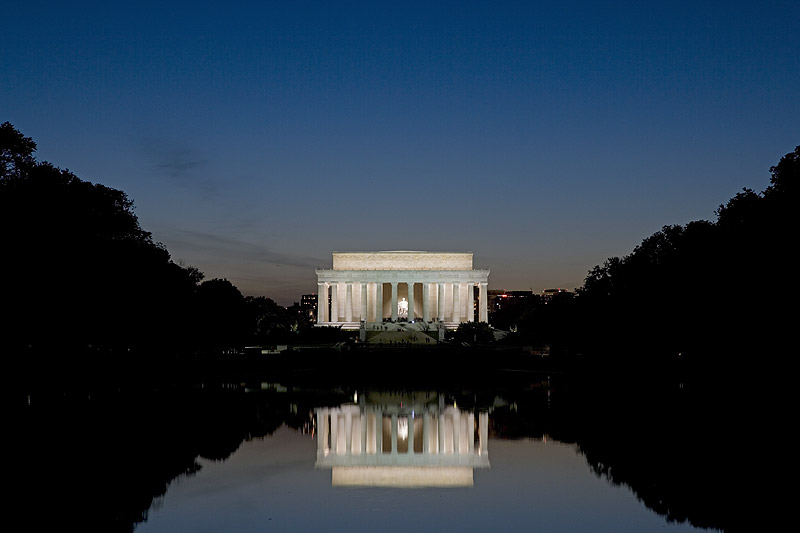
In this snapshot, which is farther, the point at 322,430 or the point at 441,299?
the point at 441,299

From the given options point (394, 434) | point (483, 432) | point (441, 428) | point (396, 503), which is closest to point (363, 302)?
point (441, 428)

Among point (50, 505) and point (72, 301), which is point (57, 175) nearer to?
point (72, 301)

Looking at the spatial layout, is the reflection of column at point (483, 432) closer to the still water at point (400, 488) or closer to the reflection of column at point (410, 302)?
the still water at point (400, 488)

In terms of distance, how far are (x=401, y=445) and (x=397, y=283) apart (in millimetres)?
96850

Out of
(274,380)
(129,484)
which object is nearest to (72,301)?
(274,380)

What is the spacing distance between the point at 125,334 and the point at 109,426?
23459 mm

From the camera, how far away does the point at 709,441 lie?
2062cm

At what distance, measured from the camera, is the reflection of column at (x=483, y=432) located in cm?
2014

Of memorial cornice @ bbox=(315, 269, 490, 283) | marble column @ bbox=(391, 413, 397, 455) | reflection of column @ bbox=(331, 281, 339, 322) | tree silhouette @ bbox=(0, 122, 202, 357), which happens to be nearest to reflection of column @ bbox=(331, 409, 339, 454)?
marble column @ bbox=(391, 413, 397, 455)

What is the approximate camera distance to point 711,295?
126 feet

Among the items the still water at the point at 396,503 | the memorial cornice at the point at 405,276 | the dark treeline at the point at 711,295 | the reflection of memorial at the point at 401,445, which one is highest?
the memorial cornice at the point at 405,276

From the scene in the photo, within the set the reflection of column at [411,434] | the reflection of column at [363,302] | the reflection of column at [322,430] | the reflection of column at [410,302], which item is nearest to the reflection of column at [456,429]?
the reflection of column at [411,434]

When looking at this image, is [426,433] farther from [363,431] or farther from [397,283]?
[397,283]

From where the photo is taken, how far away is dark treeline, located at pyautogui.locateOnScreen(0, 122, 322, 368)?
3522 centimetres
